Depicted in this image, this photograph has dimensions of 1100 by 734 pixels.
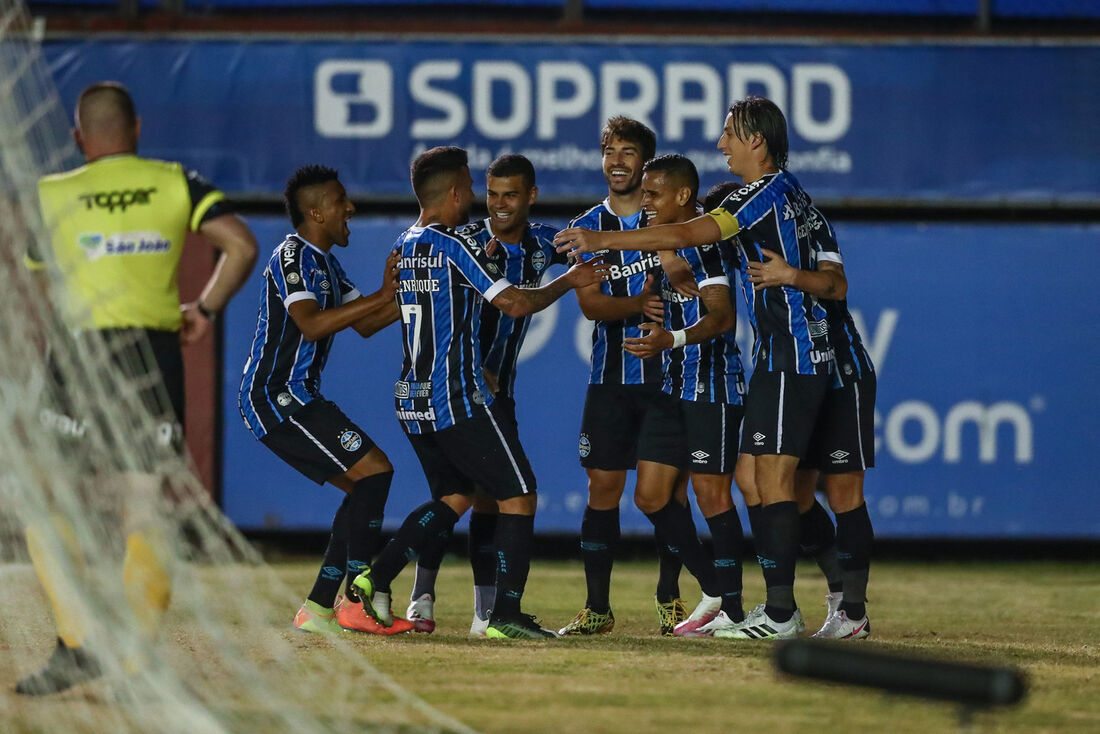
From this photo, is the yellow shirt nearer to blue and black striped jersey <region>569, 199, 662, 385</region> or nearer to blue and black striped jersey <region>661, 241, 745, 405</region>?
blue and black striped jersey <region>569, 199, 662, 385</region>

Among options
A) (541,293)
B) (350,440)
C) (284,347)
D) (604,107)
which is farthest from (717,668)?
(604,107)

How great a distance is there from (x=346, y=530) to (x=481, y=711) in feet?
7.06

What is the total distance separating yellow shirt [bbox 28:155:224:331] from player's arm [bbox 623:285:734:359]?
2083 mm

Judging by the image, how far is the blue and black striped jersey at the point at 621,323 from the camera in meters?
7.23

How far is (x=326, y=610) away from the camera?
6.74m

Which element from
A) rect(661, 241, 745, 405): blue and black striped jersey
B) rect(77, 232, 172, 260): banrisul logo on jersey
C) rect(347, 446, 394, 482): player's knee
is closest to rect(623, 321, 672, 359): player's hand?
rect(661, 241, 745, 405): blue and black striped jersey

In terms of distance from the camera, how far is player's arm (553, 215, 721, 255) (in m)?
6.29

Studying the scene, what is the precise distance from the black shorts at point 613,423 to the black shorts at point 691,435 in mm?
80

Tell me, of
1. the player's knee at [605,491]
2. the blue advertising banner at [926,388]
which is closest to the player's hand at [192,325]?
the player's knee at [605,491]

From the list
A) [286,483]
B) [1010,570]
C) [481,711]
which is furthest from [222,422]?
[481,711]

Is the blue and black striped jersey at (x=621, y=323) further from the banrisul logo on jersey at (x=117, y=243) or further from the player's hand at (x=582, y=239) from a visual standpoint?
the banrisul logo on jersey at (x=117, y=243)

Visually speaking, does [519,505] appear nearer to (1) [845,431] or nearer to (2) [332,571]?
(2) [332,571]

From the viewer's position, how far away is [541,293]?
661 cm

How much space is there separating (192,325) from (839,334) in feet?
9.52
